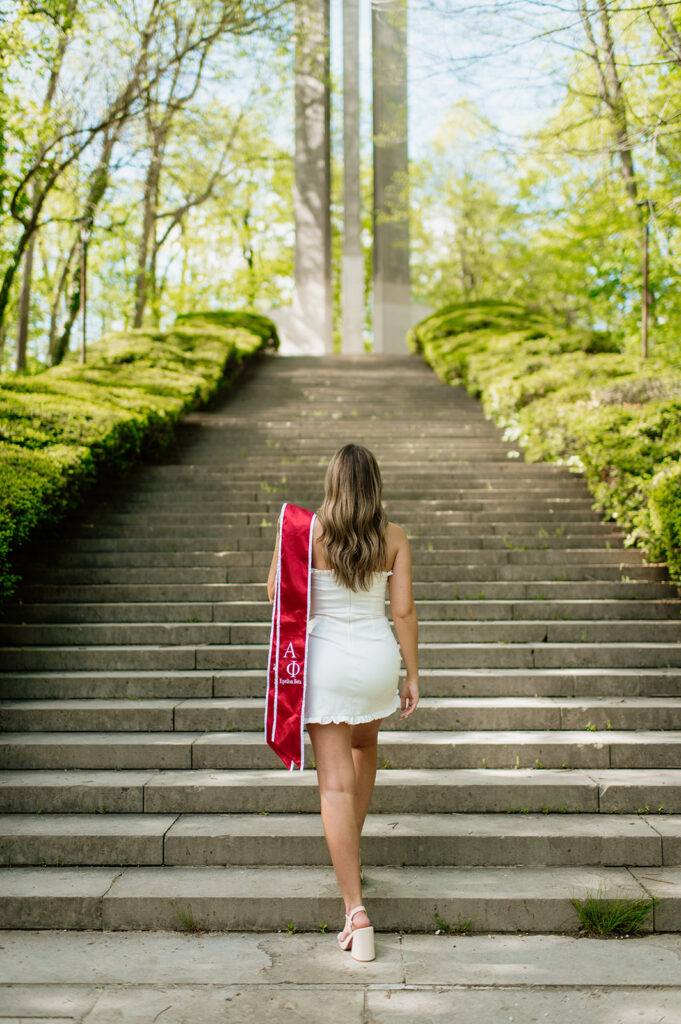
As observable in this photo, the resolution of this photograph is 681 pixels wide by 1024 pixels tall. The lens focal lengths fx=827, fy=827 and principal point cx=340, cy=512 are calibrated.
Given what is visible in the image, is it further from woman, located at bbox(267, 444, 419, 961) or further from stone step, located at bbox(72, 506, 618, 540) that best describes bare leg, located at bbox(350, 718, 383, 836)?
stone step, located at bbox(72, 506, 618, 540)

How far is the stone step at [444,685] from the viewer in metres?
5.01

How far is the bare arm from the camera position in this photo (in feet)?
10.2

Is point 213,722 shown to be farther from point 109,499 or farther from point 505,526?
point 109,499

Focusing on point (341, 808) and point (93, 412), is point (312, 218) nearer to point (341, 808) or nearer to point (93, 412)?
point (93, 412)

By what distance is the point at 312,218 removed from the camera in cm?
2534

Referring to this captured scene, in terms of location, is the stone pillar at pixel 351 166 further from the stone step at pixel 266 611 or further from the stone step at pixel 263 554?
the stone step at pixel 266 611

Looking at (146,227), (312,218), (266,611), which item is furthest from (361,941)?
(312,218)

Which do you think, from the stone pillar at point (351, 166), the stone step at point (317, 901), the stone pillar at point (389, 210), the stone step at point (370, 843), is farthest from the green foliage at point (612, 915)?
the stone pillar at point (351, 166)

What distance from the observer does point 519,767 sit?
14.2ft

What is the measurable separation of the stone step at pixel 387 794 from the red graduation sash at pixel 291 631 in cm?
121

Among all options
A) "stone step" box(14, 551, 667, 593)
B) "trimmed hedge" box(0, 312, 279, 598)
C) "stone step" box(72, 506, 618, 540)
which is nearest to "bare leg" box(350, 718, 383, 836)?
"trimmed hedge" box(0, 312, 279, 598)

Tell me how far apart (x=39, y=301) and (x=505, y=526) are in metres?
35.3

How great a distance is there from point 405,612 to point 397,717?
182cm

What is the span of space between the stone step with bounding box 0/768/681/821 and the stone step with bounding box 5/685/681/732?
52 centimetres
